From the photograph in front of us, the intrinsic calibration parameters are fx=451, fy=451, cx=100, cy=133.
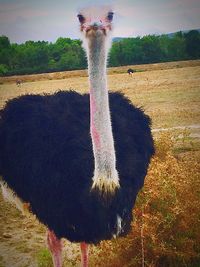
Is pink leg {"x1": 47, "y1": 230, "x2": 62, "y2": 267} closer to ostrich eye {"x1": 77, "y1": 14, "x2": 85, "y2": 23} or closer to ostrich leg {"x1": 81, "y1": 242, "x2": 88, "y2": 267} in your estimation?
ostrich leg {"x1": 81, "y1": 242, "x2": 88, "y2": 267}

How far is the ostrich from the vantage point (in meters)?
1.96

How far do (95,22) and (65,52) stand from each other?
37.1 inches

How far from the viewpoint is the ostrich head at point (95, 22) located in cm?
175

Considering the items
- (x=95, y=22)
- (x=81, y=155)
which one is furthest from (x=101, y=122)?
(x=95, y=22)

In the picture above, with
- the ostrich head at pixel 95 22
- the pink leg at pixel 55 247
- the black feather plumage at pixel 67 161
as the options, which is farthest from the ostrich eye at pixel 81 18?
the pink leg at pixel 55 247

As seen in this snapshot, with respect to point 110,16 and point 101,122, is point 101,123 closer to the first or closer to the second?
point 101,122

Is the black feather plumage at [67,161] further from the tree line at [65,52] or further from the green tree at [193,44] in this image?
the green tree at [193,44]

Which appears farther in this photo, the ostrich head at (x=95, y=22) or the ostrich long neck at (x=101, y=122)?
the ostrich long neck at (x=101, y=122)

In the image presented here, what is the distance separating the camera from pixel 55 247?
2.55 m

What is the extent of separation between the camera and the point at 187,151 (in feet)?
12.3

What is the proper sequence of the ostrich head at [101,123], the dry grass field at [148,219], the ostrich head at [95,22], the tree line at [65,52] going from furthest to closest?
1. the tree line at [65,52]
2. the dry grass field at [148,219]
3. the ostrich head at [101,123]
4. the ostrich head at [95,22]

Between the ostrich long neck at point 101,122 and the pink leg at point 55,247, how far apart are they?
74 centimetres

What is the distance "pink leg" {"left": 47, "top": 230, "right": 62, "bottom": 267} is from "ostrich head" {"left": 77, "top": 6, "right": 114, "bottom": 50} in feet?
3.86

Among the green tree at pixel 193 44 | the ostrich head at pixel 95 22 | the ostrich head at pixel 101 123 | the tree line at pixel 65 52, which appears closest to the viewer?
the ostrich head at pixel 95 22
